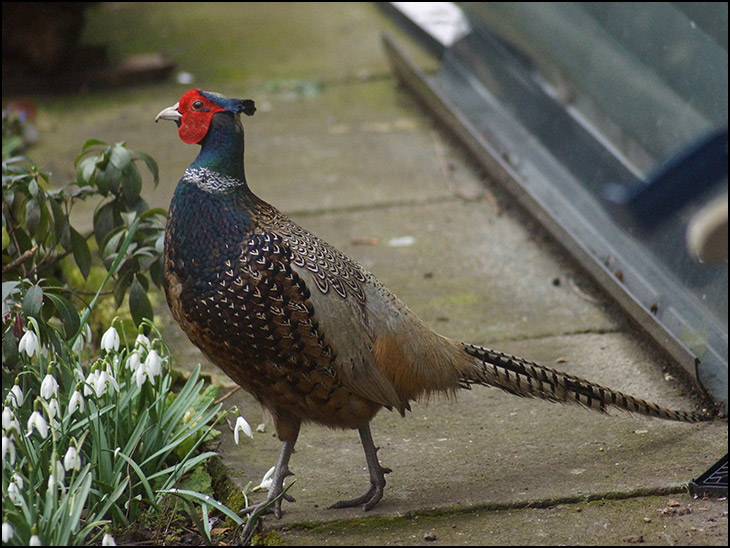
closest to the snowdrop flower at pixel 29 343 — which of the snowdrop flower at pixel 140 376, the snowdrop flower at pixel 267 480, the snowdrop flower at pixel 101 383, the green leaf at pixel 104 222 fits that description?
the snowdrop flower at pixel 101 383

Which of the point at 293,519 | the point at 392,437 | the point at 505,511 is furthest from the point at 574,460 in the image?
the point at 293,519

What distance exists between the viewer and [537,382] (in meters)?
3.51

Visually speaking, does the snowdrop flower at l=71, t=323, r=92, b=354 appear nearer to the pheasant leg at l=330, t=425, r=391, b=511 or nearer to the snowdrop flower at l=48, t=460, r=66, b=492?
the snowdrop flower at l=48, t=460, r=66, b=492

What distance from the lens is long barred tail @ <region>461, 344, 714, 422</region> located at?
351 centimetres

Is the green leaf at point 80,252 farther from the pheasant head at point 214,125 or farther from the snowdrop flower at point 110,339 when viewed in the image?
the pheasant head at point 214,125

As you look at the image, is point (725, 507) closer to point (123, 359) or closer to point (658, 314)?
point (658, 314)

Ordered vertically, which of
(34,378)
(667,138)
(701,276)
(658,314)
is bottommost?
(34,378)

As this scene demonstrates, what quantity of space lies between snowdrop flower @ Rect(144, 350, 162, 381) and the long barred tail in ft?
3.71

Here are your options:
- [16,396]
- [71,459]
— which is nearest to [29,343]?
[16,396]

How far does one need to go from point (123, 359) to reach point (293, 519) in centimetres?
93

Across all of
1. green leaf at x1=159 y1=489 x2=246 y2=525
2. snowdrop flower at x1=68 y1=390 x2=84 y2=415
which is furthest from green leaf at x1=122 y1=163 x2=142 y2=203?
green leaf at x1=159 y1=489 x2=246 y2=525

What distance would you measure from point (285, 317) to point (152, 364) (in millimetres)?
475

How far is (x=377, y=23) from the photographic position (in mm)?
9273

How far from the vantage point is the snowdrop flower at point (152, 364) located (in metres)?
3.12
